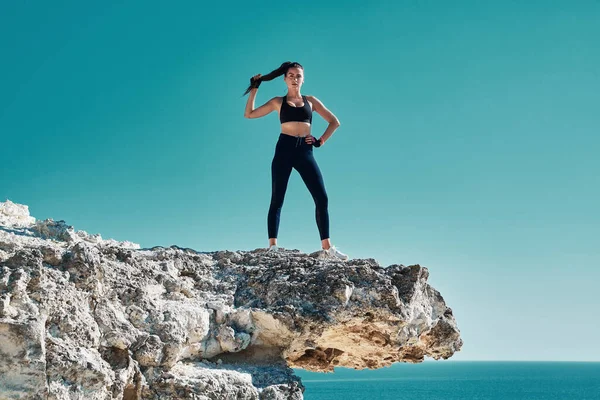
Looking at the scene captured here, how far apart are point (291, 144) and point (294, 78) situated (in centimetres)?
86

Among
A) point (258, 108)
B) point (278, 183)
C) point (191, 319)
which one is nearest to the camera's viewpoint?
point (191, 319)

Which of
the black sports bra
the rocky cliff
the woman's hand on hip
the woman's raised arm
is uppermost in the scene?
the woman's raised arm

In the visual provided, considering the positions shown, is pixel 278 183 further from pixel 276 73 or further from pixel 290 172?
pixel 276 73

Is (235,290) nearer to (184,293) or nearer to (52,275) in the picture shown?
(184,293)

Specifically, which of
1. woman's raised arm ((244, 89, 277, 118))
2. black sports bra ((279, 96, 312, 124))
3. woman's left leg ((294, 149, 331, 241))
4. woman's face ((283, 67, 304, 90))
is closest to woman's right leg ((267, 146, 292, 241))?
woman's left leg ((294, 149, 331, 241))

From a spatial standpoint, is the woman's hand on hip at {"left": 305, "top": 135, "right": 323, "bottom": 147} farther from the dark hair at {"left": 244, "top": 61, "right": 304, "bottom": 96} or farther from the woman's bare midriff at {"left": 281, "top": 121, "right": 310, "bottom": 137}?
the dark hair at {"left": 244, "top": 61, "right": 304, "bottom": 96}

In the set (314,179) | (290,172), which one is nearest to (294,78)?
(290,172)

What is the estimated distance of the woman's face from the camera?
8.53 meters

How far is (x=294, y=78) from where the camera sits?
28.0 ft

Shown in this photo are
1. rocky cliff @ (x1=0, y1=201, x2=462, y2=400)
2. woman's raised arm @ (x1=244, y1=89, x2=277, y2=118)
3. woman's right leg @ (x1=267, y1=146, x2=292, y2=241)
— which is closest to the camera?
rocky cliff @ (x1=0, y1=201, x2=462, y2=400)

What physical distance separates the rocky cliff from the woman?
3.01 ft

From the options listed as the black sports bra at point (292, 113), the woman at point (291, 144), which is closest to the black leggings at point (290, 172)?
the woman at point (291, 144)

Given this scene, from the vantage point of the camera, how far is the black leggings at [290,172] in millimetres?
8461

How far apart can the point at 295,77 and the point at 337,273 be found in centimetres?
304
